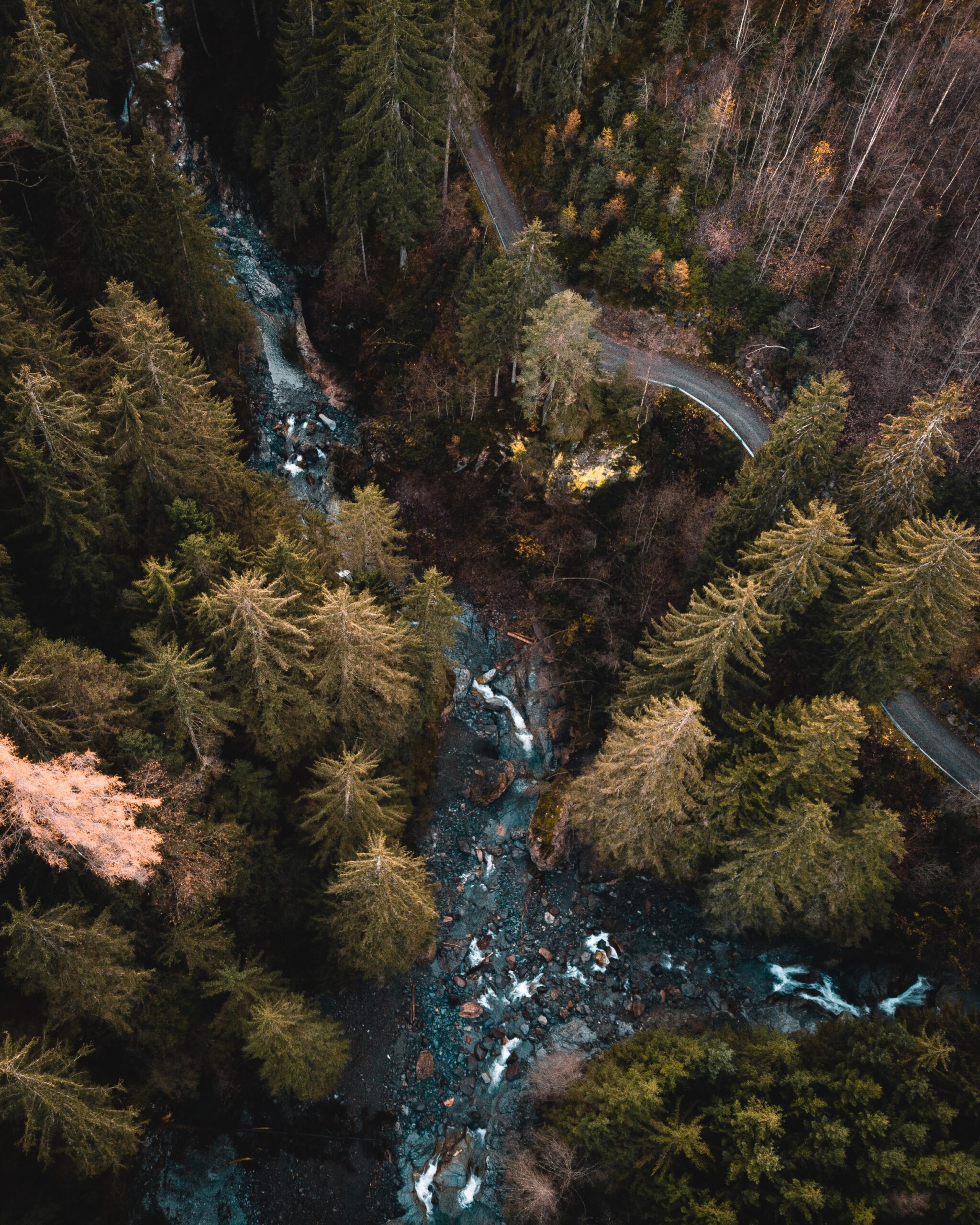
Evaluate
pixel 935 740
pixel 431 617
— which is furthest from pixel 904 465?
pixel 431 617

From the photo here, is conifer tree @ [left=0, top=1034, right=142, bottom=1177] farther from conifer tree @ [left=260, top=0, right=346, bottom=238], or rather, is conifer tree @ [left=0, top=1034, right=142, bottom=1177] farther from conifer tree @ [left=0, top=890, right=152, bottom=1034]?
conifer tree @ [left=260, top=0, right=346, bottom=238]

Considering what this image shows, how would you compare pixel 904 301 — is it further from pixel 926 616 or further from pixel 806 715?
pixel 806 715

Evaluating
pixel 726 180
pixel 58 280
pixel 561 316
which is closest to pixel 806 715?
pixel 561 316

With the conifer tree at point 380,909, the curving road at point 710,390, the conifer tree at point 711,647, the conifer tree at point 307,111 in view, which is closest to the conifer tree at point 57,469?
the conifer tree at point 380,909

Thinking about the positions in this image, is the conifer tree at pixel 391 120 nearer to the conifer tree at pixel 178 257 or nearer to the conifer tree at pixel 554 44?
the conifer tree at pixel 554 44

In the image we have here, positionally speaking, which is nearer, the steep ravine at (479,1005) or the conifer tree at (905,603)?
the conifer tree at (905,603)

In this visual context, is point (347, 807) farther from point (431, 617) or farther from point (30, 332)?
point (30, 332)
